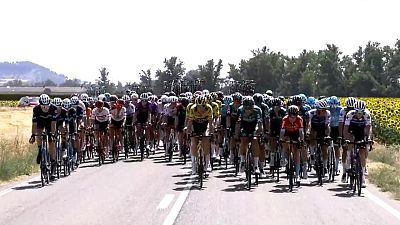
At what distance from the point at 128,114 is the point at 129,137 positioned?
0.86m

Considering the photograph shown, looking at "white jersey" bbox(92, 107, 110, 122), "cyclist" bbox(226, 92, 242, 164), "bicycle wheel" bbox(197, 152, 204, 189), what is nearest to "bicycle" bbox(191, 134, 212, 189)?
"bicycle wheel" bbox(197, 152, 204, 189)

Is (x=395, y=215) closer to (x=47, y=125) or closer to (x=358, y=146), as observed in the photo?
(x=358, y=146)

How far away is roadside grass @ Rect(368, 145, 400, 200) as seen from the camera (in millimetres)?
15297

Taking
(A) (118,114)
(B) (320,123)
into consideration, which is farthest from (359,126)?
(A) (118,114)

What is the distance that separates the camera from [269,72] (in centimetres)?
11988

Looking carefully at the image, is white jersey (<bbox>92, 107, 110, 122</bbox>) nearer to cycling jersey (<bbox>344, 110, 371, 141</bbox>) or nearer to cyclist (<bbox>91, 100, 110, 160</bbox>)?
cyclist (<bbox>91, 100, 110, 160</bbox>)

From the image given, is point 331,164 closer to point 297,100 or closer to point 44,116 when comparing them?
point 297,100

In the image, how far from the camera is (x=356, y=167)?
14203 millimetres

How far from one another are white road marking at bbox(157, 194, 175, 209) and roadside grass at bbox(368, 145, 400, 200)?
4576 millimetres

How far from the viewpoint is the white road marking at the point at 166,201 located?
12.0 m

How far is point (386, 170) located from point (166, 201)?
8602 mm

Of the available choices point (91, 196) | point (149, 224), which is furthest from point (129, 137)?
point (149, 224)

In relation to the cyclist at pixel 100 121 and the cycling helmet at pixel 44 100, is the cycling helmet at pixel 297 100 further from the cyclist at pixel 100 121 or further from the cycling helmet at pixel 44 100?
the cyclist at pixel 100 121

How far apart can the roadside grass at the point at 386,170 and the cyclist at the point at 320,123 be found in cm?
147
